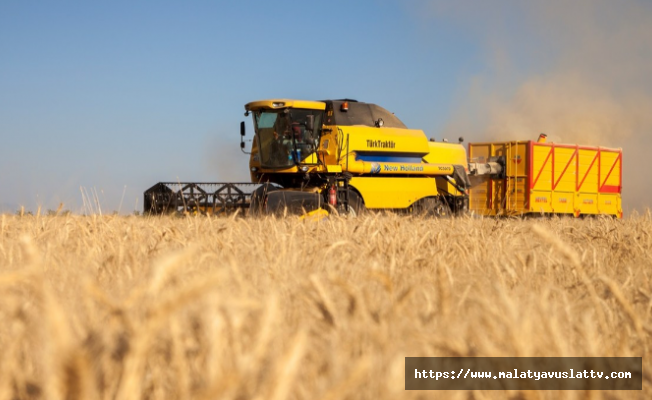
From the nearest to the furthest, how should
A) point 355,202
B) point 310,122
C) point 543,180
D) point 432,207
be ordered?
1. point 310,122
2. point 355,202
3. point 432,207
4. point 543,180

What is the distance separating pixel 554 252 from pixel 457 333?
267 centimetres

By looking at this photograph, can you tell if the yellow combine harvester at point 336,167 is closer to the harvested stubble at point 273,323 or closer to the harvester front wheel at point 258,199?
the harvester front wheel at point 258,199

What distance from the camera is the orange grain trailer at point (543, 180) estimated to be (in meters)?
19.4

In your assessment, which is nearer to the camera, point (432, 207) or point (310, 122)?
point (310, 122)

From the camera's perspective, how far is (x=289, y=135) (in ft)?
49.6

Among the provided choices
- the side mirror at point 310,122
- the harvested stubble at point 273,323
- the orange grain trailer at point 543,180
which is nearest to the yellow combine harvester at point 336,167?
the side mirror at point 310,122

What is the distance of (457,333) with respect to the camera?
1945 mm

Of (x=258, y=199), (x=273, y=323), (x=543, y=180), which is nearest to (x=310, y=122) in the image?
(x=258, y=199)

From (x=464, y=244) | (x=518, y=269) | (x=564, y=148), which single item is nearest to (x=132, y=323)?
(x=518, y=269)

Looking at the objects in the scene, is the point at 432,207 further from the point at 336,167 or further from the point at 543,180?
the point at 543,180

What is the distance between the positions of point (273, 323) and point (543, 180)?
764 inches

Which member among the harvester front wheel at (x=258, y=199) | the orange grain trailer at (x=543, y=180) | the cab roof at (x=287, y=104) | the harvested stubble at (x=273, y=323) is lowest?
the harvested stubble at (x=273, y=323)

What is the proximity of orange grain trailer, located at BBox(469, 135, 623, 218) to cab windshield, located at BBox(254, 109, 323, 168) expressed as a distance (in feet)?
19.5

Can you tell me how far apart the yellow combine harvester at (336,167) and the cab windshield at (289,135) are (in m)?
0.02
